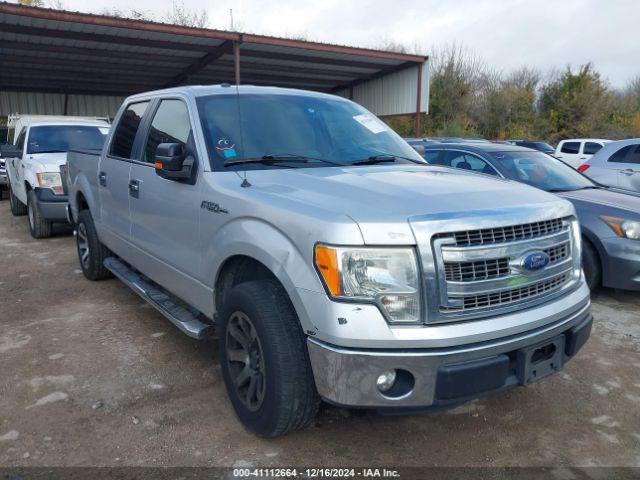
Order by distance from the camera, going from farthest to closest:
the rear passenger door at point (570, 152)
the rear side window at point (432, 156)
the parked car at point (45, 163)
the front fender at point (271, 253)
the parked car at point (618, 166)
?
the rear passenger door at point (570, 152) < the parked car at point (618, 166) < the parked car at point (45, 163) < the rear side window at point (432, 156) < the front fender at point (271, 253)

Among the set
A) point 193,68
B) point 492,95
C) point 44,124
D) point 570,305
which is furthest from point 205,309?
point 492,95

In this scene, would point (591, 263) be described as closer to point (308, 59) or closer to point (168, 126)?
point (168, 126)

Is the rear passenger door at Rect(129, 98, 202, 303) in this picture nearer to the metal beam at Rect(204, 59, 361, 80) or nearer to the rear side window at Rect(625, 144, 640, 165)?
the rear side window at Rect(625, 144, 640, 165)

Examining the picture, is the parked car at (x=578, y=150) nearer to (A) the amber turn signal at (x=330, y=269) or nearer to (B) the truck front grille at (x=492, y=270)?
(B) the truck front grille at (x=492, y=270)

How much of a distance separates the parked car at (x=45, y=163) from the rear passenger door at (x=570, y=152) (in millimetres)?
15571

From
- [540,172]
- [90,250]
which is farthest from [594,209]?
[90,250]

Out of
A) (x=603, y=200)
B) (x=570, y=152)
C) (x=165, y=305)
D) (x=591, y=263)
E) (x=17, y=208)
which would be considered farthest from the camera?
(x=570, y=152)

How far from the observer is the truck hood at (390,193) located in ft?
7.48

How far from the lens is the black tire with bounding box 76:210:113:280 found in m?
5.39

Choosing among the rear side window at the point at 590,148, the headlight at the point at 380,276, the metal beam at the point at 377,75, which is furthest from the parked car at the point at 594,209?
the rear side window at the point at 590,148

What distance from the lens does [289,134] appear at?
11.4 feet

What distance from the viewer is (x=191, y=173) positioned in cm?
322

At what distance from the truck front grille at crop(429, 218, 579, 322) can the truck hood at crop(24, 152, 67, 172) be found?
726 cm

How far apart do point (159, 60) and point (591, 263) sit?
1496 cm
